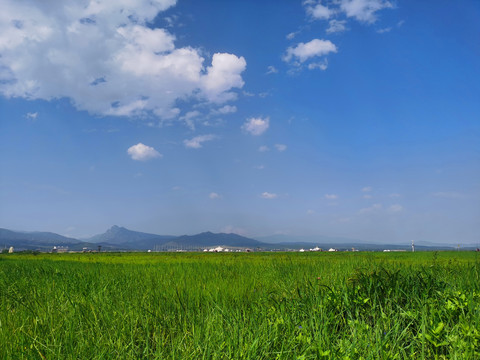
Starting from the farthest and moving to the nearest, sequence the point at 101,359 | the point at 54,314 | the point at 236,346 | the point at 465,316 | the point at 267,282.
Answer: the point at 267,282, the point at 54,314, the point at 465,316, the point at 236,346, the point at 101,359

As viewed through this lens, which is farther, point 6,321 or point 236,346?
point 6,321

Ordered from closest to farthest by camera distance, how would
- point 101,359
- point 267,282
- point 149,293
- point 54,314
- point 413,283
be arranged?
point 101,359 < point 54,314 < point 413,283 < point 149,293 < point 267,282

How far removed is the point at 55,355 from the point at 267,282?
412 cm

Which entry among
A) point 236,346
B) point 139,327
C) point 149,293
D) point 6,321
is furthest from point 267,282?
point 6,321

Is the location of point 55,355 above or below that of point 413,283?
below

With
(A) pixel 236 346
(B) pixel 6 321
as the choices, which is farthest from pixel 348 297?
(B) pixel 6 321

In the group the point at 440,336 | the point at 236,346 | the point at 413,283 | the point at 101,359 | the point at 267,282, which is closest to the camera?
the point at 101,359

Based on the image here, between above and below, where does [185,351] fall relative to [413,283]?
below

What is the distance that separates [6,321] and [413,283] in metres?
5.13

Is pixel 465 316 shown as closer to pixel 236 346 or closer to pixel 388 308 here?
pixel 388 308

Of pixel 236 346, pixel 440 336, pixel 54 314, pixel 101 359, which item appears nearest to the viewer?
pixel 101 359

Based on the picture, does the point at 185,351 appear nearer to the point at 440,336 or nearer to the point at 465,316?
the point at 440,336

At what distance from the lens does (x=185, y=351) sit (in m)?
3.07

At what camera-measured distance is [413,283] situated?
4887 mm
